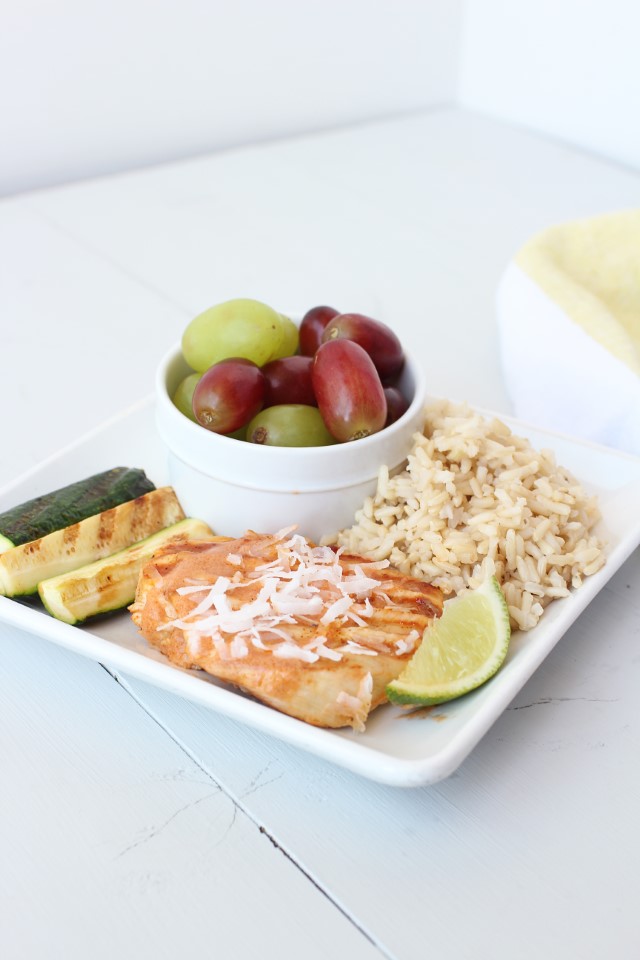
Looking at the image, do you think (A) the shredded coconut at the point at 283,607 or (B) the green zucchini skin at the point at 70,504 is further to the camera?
(B) the green zucchini skin at the point at 70,504

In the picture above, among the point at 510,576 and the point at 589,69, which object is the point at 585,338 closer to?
the point at 510,576

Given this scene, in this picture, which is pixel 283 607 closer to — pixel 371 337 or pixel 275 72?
pixel 371 337

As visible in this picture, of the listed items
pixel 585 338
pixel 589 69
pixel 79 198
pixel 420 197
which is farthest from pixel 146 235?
pixel 589 69

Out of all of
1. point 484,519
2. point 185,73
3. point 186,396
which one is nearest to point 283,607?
point 484,519

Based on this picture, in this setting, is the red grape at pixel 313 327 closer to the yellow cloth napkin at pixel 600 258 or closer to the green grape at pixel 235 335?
the green grape at pixel 235 335

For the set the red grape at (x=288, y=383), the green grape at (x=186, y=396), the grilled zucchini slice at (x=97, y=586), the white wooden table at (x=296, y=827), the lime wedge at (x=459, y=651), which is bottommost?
the white wooden table at (x=296, y=827)

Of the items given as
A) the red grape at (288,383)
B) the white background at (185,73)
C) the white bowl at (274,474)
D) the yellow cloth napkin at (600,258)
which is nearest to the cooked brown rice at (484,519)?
the white bowl at (274,474)
